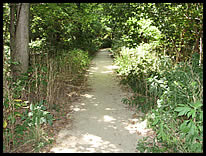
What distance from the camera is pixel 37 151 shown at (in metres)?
3.46

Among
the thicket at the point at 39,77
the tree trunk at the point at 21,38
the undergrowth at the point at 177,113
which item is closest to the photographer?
the undergrowth at the point at 177,113

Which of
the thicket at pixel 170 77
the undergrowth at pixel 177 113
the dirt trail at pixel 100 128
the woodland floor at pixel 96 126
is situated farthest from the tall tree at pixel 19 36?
the undergrowth at pixel 177 113

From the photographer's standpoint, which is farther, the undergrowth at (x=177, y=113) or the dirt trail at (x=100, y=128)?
the dirt trail at (x=100, y=128)

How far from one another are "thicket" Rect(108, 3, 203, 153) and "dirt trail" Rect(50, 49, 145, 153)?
34 centimetres

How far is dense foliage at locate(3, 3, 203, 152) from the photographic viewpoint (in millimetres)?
3354

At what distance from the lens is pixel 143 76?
704 centimetres

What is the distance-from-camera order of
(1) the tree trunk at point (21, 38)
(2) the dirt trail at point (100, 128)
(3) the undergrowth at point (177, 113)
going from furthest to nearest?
1. (1) the tree trunk at point (21, 38)
2. (2) the dirt trail at point (100, 128)
3. (3) the undergrowth at point (177, 113)

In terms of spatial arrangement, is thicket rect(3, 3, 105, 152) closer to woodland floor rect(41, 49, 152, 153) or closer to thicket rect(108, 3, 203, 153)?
woodland floor rect(41, 49, 152, 153)

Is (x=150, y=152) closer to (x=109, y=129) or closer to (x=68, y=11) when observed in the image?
(x=109, y=129)

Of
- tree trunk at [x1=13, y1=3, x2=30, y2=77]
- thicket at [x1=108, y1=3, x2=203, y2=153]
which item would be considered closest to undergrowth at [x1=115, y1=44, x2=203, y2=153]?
thicket at [x1=108, y1=3, x2=203, y2=153]

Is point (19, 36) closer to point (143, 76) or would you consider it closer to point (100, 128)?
point (100, 128)

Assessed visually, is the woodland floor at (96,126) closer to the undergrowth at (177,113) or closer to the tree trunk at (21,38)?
the undergrowth at (177,113)

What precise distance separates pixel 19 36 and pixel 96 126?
129 inches

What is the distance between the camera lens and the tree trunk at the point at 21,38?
5.32m
